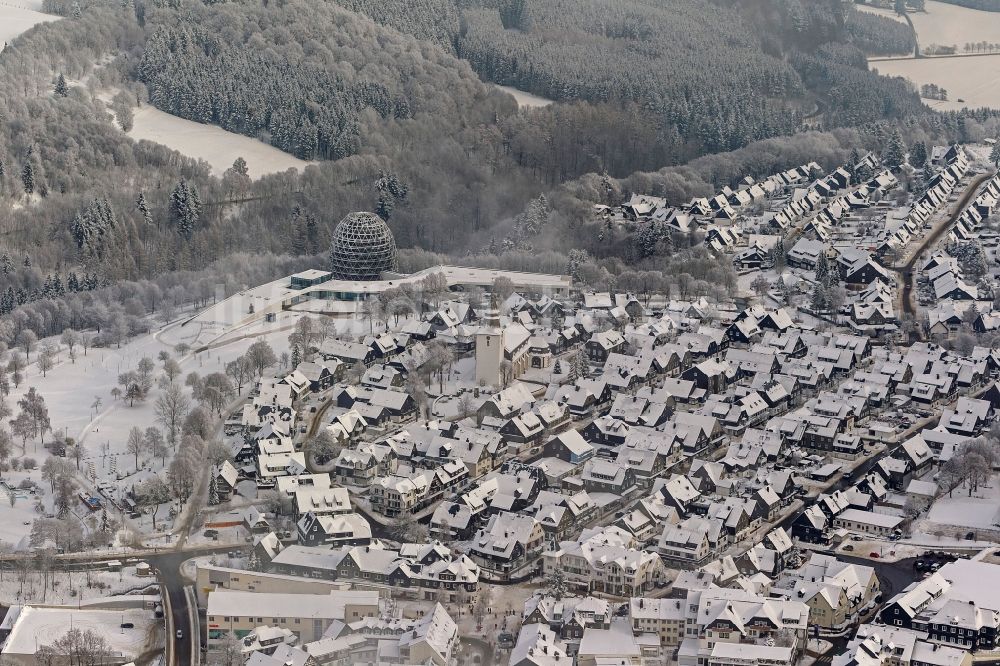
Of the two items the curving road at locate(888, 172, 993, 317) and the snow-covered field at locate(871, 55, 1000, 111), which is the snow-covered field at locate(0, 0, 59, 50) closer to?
the snow-covered field at locate(871, 55, 1000, 111)

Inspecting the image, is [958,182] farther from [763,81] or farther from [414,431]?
[414,431]

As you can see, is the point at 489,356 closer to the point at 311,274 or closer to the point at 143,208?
the point at 311,274

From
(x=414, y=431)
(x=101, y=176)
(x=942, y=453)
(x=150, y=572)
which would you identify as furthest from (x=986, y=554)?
(x=101, y=176)

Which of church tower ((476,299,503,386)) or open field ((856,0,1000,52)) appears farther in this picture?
open field ((856,0,1000,52))

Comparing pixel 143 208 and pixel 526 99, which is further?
pixel 526 99

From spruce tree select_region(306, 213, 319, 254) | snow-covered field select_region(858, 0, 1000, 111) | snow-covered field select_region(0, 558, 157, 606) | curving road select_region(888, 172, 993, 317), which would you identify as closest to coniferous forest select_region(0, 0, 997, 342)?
spruce tree select_region(306, 213, 319, 254)

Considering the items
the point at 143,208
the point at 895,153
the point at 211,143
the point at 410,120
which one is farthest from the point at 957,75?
the point at 143,208
